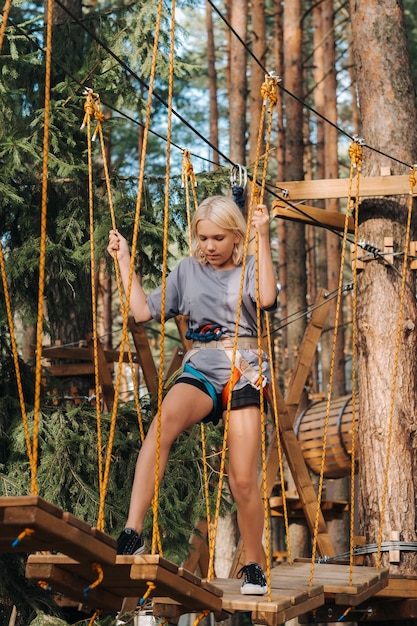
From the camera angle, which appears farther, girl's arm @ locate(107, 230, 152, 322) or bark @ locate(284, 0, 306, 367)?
bark @ locate(284, 0, 306, 367)

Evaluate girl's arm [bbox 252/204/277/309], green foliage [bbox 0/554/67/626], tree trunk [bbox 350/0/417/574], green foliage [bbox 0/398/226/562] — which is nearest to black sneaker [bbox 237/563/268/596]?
girl's arm [bbox 252/204/277/309]

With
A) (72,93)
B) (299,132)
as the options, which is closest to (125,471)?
(72,93)

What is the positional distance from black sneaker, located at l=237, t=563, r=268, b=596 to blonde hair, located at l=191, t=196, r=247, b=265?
1.23 metres

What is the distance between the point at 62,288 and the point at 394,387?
3005mm

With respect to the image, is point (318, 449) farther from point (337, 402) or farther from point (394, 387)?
point (394, 387)

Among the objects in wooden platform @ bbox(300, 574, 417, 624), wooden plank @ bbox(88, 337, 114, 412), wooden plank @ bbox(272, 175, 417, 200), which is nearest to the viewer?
wooden platform @ bbox(300, 574, 417, 624)

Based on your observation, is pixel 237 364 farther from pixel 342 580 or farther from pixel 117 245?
pixel 342 580

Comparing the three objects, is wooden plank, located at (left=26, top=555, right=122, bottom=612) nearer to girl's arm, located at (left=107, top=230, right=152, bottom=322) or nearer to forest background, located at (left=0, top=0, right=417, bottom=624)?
girl's arm, located at (left=107, top=230, right=152, bottom=322)

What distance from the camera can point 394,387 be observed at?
236 inches

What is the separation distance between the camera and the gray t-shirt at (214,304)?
4289mm

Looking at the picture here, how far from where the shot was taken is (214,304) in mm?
4363

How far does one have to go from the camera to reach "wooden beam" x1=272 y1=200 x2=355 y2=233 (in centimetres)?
621

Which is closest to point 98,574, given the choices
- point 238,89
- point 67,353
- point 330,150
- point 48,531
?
point 48,531

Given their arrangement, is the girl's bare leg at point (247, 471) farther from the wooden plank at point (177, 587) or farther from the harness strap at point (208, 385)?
the wooden plank at point (177, 587)
